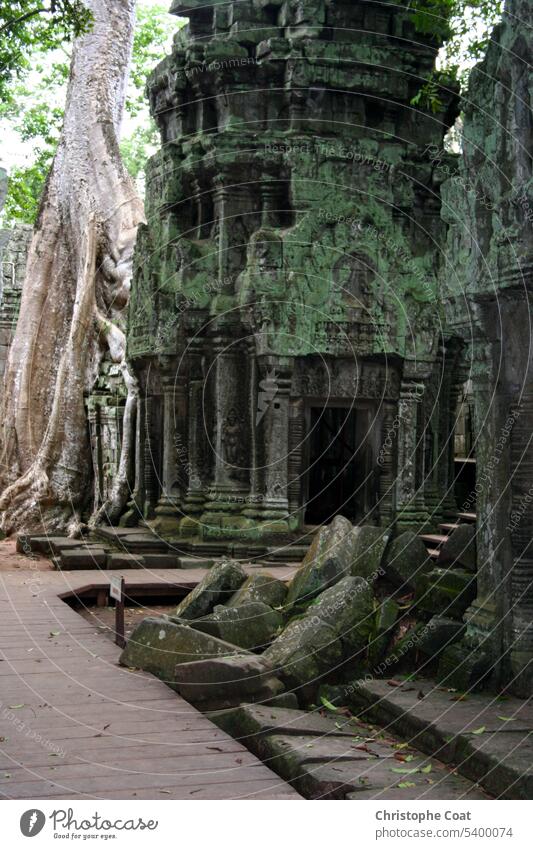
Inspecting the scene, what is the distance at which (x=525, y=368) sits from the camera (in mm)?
7082

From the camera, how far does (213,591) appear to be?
9.54 meters

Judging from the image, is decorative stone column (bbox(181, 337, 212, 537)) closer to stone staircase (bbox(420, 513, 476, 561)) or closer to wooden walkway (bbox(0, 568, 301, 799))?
stone staircase (bbox(420, 513, 476, 561))

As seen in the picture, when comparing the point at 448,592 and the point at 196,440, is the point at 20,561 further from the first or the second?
the point at 448,592

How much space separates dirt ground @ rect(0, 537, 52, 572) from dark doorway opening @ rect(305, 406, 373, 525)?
3437mm

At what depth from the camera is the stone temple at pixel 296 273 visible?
44.1ft

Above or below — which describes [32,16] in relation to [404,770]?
above

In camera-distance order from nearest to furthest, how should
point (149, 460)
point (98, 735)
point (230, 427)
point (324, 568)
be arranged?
1. point (98, 735)
2. point (324, 568)
3. point (230, 427)
4. point (149, 460)

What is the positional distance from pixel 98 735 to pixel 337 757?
135cm

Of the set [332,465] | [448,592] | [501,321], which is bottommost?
[448,592]

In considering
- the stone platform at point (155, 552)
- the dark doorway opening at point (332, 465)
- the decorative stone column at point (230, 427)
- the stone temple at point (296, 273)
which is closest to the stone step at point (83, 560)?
the stone platform at point (155, 552)

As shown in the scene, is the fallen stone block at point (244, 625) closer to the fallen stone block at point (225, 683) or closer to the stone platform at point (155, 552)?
the fallen stone block at point (225, 683)

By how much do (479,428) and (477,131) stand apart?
1870 millimetres

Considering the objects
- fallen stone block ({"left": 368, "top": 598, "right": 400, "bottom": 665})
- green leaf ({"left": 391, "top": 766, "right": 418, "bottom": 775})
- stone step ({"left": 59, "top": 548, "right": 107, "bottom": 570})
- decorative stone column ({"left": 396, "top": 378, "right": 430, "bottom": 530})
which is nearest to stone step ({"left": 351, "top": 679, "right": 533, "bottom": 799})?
green leaf ({"left": 391, "top": 766, "right": 418, "bottom": 775})

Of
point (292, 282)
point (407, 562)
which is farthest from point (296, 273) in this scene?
point (407, 562)
